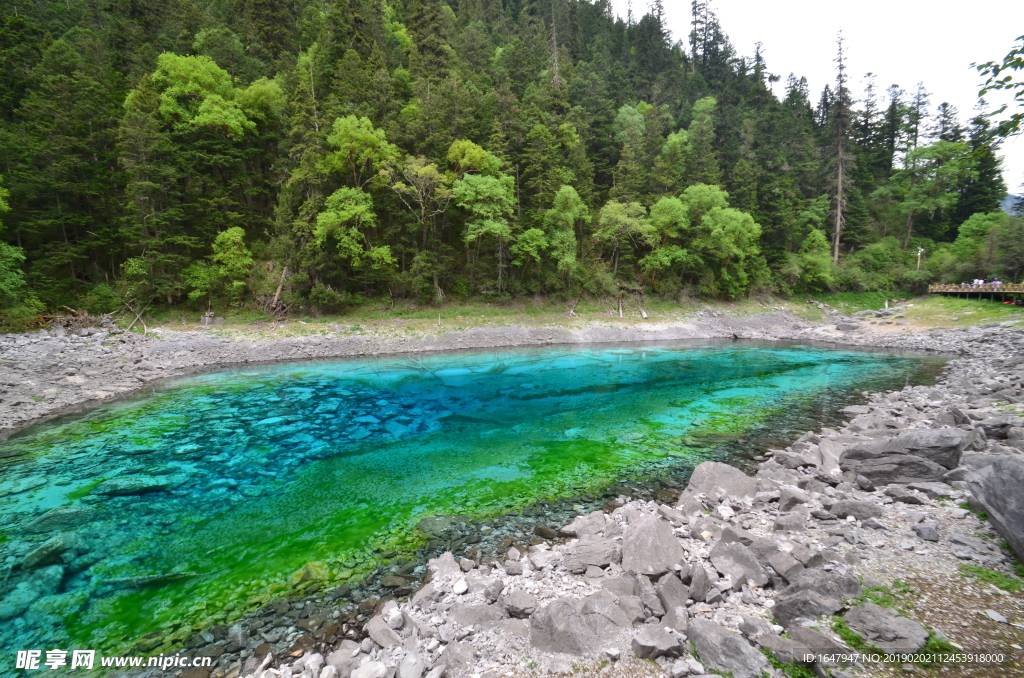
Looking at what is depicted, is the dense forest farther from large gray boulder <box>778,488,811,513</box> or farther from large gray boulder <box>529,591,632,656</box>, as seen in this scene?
large gray boulder <box>529,591,632,656</box>

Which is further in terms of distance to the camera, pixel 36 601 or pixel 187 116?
pixel 187 116

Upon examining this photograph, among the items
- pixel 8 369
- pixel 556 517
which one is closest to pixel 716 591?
pixel 556 517

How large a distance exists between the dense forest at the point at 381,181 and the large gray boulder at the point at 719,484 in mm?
24581

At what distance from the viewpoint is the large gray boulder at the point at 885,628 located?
350 centimetres

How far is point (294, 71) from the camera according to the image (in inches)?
1356

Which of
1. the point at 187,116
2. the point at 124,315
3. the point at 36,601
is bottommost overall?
the point at 36,601

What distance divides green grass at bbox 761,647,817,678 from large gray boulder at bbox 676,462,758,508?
11.9 feet

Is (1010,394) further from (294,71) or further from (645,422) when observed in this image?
(294,71)

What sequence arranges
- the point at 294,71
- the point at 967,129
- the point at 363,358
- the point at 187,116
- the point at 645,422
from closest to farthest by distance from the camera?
the point at 645,422 → the point at 363,358 → the point at 187,116 → the point at 294,71 → the point at 967,129

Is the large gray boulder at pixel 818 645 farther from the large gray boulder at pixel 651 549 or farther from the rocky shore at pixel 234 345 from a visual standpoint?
the rocky shore at pixel 234 345

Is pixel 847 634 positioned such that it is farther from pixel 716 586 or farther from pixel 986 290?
pixel 986 290

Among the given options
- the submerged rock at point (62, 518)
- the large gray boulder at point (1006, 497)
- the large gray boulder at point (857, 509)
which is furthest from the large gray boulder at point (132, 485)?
the large gray boulder at point (1006, 497)

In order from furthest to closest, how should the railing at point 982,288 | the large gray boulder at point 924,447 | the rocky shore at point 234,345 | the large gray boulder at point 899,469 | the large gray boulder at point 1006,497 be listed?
the railing at point 982,288 → the rocky shore at point 234,345 → the large gray boulder at point 924,447 → the large gray boulder at point 899,469 → the large gray boulder at point 1006,497

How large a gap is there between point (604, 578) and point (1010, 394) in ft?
47.9
